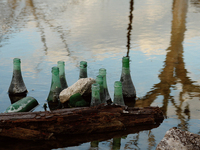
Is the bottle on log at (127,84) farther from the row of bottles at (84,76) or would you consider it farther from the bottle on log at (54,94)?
the bottle on log at (54,94)

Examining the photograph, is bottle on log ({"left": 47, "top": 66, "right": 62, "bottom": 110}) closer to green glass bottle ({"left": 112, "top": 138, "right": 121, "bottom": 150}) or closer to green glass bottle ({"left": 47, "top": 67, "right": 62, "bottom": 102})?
green glass bottle ({"left": 47, "top": 67, "right": 62, "bottom": 102})

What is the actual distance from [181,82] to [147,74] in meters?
0.59

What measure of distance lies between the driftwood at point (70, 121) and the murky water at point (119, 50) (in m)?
0.13

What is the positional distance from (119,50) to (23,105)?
118 inches

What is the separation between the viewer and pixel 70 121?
2975 millimetres

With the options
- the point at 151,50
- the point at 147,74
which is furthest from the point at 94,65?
the point at 151,50

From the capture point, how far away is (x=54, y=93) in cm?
382

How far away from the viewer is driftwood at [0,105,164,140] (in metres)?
2.90

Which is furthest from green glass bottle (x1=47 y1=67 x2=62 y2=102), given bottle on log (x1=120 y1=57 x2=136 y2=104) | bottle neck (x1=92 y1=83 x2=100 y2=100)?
bottle on log (x1=120 y1=57 x2=136 y2=104)

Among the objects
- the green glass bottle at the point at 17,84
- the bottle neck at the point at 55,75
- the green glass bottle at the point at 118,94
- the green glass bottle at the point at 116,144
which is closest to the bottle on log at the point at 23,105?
the bottle neck at the point at 55,75

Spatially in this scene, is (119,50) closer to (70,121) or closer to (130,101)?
(130,101)

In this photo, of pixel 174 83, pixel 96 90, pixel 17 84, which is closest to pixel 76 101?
pixel 96 90

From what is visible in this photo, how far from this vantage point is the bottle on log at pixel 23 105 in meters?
3.37

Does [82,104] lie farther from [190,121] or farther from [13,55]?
[13,55]
